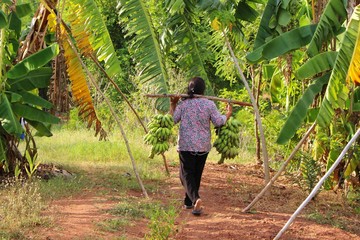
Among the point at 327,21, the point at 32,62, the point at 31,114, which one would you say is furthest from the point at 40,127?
the point at 327,21

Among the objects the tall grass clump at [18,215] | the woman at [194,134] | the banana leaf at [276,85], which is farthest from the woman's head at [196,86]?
the banana leaf at [276,85]

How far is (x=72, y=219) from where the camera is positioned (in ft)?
24.0

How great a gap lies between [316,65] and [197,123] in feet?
5.45

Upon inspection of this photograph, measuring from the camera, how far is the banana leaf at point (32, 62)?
8.82 meters

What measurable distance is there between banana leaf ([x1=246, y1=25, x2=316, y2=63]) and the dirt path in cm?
202

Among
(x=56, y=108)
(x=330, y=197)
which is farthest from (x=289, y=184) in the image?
(x=56, y=108)

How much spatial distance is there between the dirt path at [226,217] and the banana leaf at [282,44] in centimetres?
202

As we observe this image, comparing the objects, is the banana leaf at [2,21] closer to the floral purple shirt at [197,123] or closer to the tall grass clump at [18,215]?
the tall grass clump at [18,215]

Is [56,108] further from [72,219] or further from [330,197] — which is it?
[330,197]

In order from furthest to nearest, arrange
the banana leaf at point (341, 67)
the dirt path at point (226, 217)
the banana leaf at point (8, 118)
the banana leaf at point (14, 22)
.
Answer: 1. the banana leaf at point (14, 22)
2. the banana leaf at point (8, 118)
3. the banana leaf at point (341, 67)
4. the dirt path at point (226, 217)

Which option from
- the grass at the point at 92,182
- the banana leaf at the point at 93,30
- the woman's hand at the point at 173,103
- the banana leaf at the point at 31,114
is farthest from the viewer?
the banana leaf at the point at 31,114

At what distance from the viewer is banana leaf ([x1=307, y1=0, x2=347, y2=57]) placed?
763 centimetres

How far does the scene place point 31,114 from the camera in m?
9.34

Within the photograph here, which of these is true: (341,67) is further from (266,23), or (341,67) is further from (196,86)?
(196,86)
